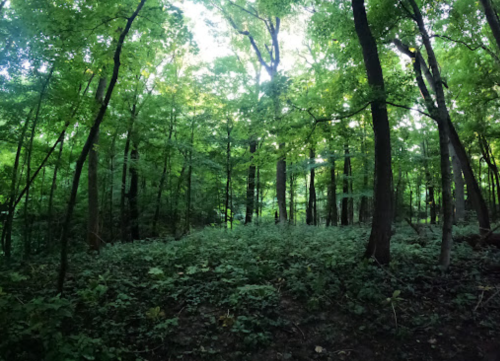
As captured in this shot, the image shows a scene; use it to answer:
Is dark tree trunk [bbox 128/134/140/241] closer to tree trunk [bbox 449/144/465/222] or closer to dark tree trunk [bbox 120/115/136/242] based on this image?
dark tree trunk [bbox 120/115/136/242]

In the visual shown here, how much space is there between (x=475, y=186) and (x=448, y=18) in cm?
483

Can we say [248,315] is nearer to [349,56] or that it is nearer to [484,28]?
[349,56]

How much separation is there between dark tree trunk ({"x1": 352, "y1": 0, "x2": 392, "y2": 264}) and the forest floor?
0.44 meters

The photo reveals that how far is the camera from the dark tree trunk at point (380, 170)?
6109 mm

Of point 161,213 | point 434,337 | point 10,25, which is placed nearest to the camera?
point 434,337

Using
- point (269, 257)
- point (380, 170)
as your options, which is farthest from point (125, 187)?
point (380, 170)

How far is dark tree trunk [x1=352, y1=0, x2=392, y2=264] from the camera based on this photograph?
611 centimetres

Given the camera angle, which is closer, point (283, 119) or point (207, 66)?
point (283, 119)

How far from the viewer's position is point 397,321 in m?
4.37

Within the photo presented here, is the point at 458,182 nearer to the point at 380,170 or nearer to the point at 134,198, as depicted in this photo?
the point at 380,170

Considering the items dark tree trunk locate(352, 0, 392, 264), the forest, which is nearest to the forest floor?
the forest

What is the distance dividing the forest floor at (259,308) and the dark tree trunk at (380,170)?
440 mm

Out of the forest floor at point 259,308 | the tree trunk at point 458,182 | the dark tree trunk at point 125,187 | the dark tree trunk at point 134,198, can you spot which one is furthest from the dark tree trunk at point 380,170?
the dark tree trunk at point 134,198

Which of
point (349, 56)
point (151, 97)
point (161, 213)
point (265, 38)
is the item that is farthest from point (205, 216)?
point (349, 56)
